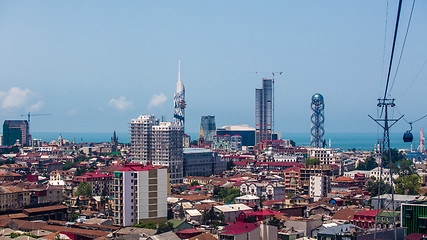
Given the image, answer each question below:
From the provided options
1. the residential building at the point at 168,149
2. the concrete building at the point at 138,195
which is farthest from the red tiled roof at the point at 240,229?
the residential building at the point at 168,149

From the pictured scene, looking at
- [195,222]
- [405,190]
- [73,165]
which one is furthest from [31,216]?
[73,165]

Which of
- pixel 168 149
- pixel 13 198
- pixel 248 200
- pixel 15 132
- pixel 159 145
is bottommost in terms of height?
pixel 248 200

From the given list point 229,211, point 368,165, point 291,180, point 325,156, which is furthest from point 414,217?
point 368,165

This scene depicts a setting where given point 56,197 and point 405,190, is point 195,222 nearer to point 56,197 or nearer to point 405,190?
point 56,197

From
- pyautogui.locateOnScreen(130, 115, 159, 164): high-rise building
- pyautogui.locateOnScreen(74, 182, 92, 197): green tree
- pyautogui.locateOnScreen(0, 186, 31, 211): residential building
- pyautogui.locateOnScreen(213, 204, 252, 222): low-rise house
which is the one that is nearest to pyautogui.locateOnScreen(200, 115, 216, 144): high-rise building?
pyautogui.locateOnScreen(130, 115, 159, 164): high-rise building

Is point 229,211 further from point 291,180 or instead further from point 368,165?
point 368,165

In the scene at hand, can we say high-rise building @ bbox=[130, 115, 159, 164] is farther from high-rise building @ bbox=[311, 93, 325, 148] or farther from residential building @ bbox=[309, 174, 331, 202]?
high-rise building @ bbox=[311, 93, 325, 148]
